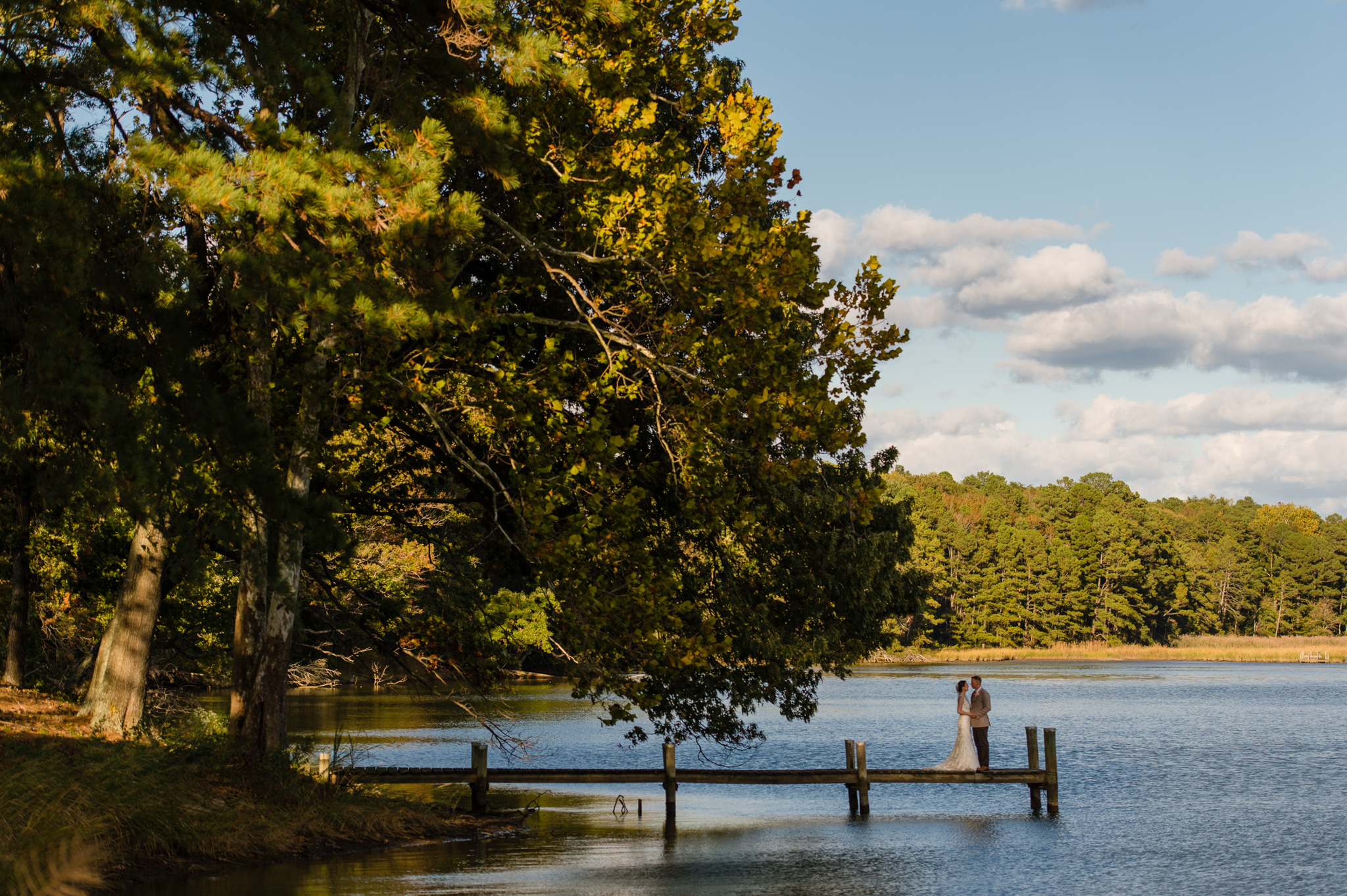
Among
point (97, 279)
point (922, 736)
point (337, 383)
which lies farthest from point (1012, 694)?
point (97, 279)

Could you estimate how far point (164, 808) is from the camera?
42.1 feet

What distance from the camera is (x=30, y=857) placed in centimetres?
934

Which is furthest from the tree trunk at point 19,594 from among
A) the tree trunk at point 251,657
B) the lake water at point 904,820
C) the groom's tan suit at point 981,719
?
the groom's tan suit at point 981,719

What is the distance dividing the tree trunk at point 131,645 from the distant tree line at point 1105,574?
7626cm

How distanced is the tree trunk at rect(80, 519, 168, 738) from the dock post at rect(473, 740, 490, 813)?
4647 mm

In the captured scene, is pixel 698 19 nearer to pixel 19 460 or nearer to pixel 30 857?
pixel 19 460

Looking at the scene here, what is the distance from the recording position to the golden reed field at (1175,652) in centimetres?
9388

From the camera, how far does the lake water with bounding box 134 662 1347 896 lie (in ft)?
45.3

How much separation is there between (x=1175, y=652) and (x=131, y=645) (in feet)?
302

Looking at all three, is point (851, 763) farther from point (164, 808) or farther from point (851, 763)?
point (164, 808)

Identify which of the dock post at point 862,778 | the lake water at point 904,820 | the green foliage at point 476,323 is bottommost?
the lake water at point 904,820

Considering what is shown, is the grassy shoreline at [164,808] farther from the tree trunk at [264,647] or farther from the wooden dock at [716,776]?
the wooden dock at [716,776]

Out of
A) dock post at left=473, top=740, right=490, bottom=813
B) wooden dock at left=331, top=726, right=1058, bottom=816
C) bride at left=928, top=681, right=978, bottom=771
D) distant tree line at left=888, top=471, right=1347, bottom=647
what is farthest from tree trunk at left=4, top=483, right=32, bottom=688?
distant tree line at left=888, top=471, right=1347, bottom=647

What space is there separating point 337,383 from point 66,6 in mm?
4549
